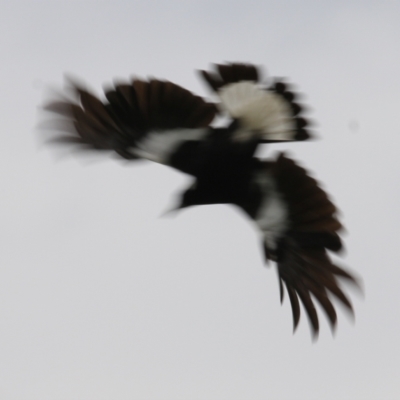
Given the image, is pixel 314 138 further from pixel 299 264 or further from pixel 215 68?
pixel 299 264

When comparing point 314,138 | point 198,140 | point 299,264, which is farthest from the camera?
point 299,264

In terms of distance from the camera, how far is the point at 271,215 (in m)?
6.79

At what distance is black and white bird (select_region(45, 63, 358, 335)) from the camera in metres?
5.77

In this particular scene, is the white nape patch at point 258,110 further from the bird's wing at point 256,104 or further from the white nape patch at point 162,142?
the white nape patch at point 162,142

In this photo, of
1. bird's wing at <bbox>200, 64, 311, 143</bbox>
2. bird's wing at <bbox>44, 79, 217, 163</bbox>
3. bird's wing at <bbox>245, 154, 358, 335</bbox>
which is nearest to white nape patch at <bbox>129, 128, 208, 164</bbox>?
bird's wing at <bbox>44, 79, 217, 163</bbox>

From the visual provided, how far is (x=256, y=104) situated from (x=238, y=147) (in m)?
0.33

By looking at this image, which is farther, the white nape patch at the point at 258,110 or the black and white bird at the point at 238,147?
→ the black and white bird at the point at 238,147

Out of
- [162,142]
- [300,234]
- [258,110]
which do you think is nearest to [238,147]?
[258,110]

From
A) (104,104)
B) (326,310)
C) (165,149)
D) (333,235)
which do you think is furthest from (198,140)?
(326,310)

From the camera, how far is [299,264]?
22.6ft

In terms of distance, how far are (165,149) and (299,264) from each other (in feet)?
5.10

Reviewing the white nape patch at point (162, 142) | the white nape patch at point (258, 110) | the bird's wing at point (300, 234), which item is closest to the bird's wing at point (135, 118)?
the white nape patch at point (162, 142)

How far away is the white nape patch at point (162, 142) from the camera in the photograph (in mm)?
6281

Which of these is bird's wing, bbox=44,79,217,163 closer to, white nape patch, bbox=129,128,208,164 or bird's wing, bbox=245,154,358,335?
white nape patch, bbox=129,128,208,164
